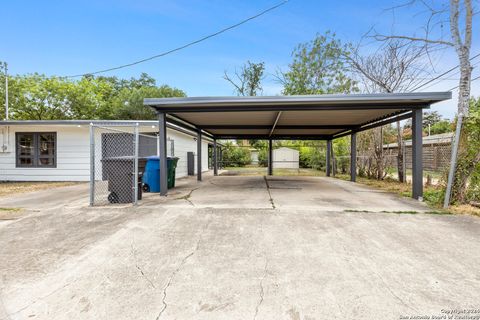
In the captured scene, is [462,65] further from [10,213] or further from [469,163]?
[10,213]

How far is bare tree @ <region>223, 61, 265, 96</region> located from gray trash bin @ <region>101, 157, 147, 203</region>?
24441mm

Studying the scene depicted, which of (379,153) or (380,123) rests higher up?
(380,123)

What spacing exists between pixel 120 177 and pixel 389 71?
40.5 feet

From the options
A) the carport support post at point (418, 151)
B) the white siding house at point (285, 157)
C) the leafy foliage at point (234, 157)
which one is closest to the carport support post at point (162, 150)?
the carport support post at point (418, 151)

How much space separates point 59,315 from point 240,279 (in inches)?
59.8

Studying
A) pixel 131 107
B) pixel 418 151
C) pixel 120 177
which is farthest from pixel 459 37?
→ pixel 131 107

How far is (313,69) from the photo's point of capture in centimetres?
2348

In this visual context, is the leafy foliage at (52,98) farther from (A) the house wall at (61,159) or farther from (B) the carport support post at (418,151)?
(B) the carport support post at (418,151)

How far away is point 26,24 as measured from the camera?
15406 millimetres

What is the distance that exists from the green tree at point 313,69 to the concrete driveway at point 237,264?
19074 millimetres

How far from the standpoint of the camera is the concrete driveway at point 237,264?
2.08 m

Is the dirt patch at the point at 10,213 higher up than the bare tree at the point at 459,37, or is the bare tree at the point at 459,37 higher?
the bare tree at the point at 459,37

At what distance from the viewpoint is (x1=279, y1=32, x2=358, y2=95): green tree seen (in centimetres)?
2206

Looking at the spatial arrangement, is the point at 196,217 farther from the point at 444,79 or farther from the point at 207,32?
the point at 444,79
